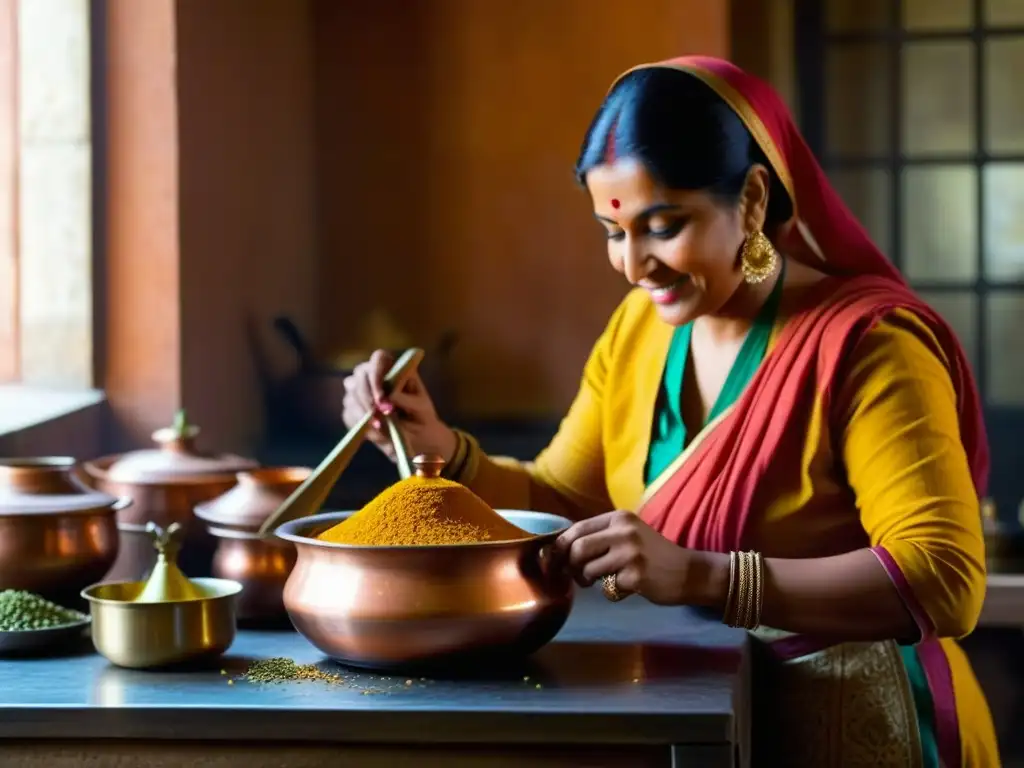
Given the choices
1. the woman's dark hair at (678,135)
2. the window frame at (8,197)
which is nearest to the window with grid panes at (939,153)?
the window frame at (8,197)

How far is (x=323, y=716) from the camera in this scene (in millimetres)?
A: 1223

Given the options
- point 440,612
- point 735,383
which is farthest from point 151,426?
point 440,612

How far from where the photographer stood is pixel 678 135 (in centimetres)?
164

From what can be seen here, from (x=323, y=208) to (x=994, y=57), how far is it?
1997 millimetres

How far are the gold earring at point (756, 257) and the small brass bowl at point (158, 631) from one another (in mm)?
728

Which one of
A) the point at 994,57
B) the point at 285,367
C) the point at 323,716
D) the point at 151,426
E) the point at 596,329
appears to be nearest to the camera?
the point at 323,716

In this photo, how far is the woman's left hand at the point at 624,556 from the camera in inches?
55.3

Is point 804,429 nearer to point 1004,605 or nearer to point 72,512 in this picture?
point 72,512

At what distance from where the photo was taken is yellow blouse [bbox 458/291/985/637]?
1.51 meters

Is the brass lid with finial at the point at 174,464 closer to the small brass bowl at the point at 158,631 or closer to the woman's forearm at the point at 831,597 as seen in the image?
the small brass bowl at the point at 158,631

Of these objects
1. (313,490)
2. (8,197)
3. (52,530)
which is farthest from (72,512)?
(8,197)

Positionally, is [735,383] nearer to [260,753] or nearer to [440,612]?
[440,612]

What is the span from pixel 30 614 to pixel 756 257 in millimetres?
901

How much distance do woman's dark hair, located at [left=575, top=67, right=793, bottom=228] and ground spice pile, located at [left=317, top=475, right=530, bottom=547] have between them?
467 mm
